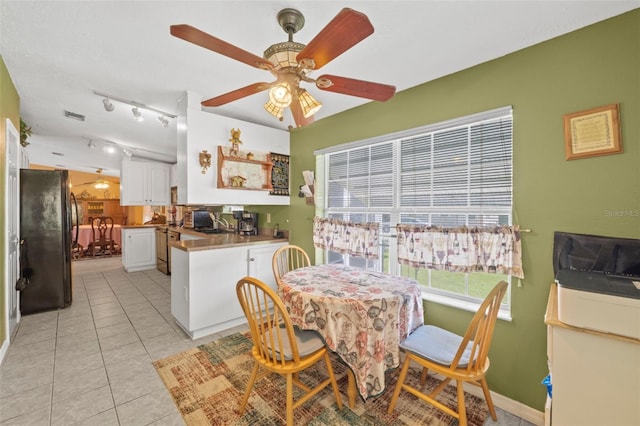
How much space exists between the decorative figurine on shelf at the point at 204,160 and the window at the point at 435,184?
140 centimetres

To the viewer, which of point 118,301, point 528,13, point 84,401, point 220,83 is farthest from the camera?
point 118,301

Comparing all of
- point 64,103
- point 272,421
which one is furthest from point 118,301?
point 272,421

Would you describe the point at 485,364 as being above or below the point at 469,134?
below

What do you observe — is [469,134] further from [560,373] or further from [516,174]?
[560,373]

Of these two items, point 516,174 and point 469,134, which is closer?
point 516,174

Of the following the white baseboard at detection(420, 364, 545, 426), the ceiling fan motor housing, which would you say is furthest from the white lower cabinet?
the white baseboard at detection(420, 364, 545, 426)

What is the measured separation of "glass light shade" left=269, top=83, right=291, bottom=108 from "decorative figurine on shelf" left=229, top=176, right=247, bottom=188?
1.71m

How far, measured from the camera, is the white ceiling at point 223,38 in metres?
1.44

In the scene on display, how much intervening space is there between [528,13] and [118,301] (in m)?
5.07

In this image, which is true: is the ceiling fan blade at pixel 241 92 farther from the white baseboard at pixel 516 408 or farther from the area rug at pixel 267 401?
the white baseboard at pixel 516 408

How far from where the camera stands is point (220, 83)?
2.33 metres

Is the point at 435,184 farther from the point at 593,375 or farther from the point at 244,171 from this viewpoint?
the point at 244,171

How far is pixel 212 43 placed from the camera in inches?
44.2

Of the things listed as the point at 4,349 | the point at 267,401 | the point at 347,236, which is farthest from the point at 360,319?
the point at 4,349
